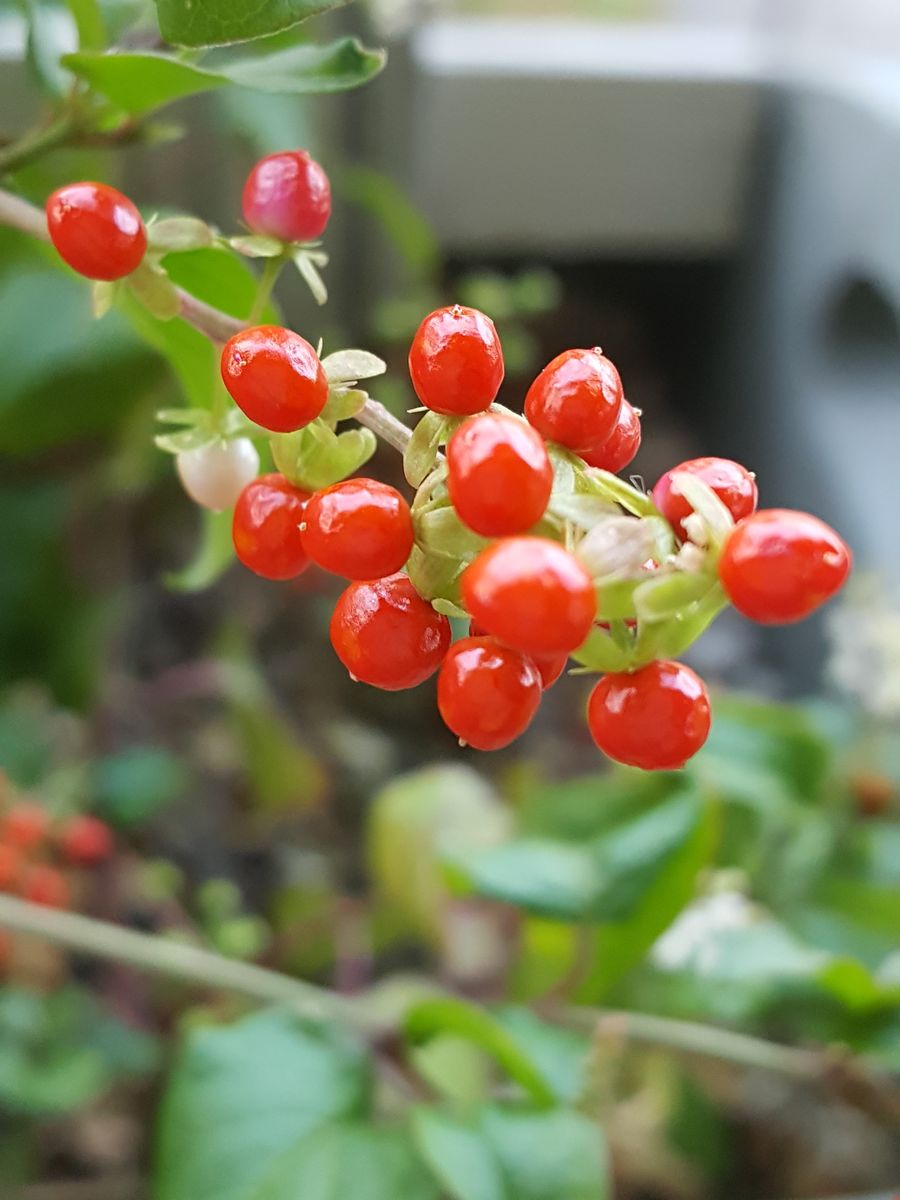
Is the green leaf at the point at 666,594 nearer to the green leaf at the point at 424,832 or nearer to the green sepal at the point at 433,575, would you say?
the green sepal at the point at 433,575

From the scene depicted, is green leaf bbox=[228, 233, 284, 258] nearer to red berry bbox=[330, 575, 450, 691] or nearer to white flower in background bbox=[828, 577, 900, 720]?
red berry bbox=[330, 575, 450, 691]

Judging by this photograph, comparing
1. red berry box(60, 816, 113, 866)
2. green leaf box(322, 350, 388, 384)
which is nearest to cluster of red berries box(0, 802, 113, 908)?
red berry box(60, 816, 113, 866)

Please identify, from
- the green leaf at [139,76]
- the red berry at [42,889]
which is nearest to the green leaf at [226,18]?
the green leaf at [139,76]

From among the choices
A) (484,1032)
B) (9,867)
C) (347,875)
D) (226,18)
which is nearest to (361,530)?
(226,18)

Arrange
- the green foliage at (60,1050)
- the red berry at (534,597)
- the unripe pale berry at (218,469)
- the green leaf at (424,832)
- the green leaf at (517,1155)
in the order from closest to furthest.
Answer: the red berry at (534,597), the unripe pale berry at (218,469), the green leaf at (517,1155), the green foliage at (60,1050), the green leaf at (424,832)

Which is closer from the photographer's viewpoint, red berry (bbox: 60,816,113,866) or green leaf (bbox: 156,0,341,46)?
green leaf (bbox: 156,0,341,46)

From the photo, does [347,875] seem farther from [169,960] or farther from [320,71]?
[320,71]
